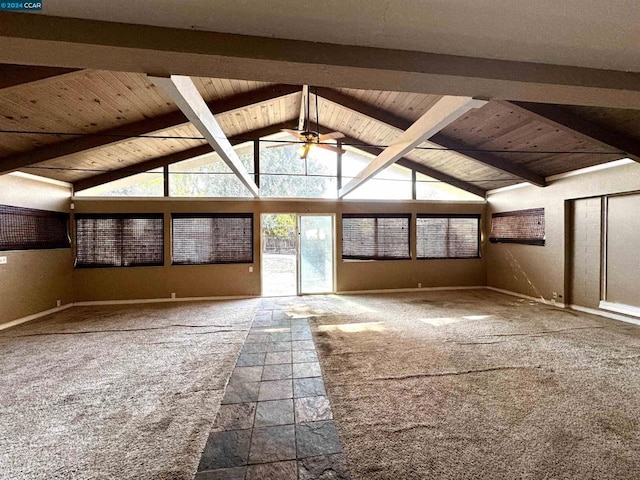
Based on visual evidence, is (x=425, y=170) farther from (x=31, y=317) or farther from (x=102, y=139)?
(x=31, y=317)

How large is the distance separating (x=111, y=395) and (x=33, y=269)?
4.28 meters

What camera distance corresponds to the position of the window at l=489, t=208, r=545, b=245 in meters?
6.18

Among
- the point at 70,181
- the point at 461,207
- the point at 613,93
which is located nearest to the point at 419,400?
the point at 613,93

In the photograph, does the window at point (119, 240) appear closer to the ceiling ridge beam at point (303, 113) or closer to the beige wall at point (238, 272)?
the beige wall at point (238, 272)

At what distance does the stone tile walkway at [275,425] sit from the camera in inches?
69.7

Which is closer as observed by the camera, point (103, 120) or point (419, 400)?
point (419, 400)

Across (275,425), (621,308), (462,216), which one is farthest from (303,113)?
(621,308)

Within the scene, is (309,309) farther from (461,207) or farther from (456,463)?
(461,207)

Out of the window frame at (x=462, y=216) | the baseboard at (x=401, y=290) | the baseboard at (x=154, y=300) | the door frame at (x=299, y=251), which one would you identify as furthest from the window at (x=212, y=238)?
the window frame at (x=462, y=216)

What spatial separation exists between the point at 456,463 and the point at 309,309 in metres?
3.97

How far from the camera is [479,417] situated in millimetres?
2250

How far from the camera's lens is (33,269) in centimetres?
522

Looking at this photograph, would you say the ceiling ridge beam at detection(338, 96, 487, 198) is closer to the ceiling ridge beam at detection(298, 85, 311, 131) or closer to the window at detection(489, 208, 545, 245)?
Answer: the ceiling ridge beam at detection(298, 85, 311, 131)

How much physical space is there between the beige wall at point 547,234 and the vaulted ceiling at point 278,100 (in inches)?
11.2
